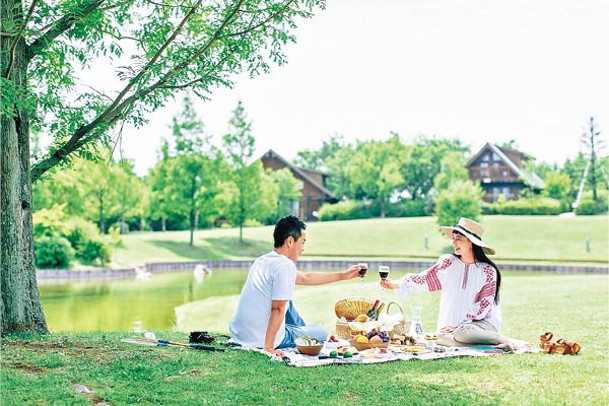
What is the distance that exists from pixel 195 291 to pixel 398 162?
41.7m

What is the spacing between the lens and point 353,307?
8.16 metres

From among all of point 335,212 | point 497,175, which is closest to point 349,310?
point 335,212

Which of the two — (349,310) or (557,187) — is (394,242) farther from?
(349,310)

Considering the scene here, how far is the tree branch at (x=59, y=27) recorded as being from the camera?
7.43 m

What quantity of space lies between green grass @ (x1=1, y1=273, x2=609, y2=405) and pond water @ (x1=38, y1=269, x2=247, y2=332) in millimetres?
6112

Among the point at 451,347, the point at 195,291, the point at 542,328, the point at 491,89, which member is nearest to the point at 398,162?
the point at 491,89

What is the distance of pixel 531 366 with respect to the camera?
6371mm

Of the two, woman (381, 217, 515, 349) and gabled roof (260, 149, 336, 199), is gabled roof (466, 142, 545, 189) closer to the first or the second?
gabled roof (260, 149, 336, 199)

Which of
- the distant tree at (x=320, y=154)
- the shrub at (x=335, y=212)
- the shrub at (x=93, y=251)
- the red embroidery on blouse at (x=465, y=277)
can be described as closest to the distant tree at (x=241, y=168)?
the shrub at (x=93, y=251)

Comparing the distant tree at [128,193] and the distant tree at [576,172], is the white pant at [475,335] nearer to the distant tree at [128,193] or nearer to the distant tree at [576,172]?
the distant tree at [128,193]

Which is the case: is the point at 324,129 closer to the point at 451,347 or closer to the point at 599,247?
the point at 599,247

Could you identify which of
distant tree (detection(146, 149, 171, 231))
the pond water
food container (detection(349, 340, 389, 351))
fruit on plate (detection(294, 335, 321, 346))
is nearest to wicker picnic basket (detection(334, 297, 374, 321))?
food container (detection(349, 340, 389, 351))

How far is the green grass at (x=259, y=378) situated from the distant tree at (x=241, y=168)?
114 feet

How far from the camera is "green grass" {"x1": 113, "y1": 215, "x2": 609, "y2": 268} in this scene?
37250 mm
